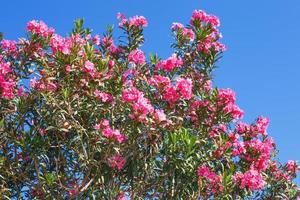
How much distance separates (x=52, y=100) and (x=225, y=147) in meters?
2.53

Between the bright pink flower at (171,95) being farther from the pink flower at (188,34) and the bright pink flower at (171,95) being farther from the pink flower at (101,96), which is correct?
the pink flower at (188,34)

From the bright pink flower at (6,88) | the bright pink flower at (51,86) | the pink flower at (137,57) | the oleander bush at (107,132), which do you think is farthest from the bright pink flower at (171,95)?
the bright pink flower at (6,88)

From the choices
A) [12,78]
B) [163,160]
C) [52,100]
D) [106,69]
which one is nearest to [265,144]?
[163,160]

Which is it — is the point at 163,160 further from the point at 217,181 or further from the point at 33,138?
the point at 33,138

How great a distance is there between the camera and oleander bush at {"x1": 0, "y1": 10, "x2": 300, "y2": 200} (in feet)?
25.7

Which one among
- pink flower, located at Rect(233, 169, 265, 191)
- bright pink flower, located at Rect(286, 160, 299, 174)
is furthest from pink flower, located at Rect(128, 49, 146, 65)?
bright pink flower, located at Rect(286, 160, 299, 174)

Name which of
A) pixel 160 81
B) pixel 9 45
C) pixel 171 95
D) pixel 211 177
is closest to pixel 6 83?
pixel 9 45

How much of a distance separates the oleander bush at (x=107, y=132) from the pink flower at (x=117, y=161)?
13 millimetres

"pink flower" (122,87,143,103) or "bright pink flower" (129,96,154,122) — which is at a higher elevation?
"pink flower" (122,87,143,103)

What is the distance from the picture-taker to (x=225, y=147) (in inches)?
332

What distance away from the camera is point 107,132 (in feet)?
25.1

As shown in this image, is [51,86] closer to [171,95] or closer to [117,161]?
[117,161]

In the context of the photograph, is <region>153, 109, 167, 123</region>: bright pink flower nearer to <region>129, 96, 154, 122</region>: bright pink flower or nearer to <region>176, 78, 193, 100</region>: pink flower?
<region>129, 96, 154, 122</region>: bright pink flower

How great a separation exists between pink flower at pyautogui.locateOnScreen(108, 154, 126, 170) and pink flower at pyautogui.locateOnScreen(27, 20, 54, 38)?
2.00 metres
